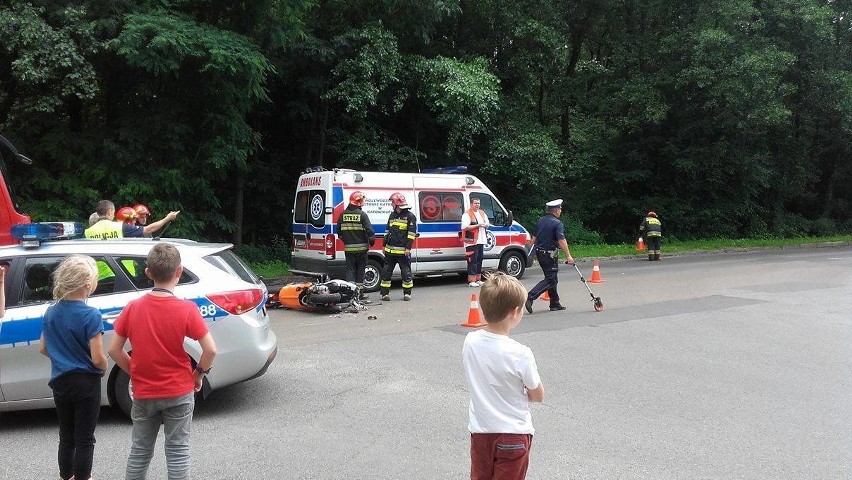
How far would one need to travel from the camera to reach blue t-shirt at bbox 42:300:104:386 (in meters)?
3.78

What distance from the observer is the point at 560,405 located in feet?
19.1

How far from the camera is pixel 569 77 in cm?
2833

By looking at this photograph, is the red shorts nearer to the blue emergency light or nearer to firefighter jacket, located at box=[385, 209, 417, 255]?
the blue emergency light

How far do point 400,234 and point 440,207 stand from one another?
2516mm

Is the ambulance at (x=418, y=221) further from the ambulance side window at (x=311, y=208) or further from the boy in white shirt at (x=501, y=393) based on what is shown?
the boy in white shirt at (x=501, y=393)

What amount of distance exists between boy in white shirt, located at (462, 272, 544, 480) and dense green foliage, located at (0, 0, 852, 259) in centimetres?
1113

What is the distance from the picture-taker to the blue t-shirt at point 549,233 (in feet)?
33.9

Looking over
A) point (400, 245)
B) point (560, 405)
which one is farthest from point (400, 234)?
point (560, 405)

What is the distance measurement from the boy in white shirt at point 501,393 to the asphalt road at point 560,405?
136 centimetres

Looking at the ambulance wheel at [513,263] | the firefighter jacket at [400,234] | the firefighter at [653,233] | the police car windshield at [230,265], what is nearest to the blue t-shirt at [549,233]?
the firefighter jacket at [400,234]

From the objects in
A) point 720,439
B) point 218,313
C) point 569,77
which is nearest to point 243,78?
point 218,313

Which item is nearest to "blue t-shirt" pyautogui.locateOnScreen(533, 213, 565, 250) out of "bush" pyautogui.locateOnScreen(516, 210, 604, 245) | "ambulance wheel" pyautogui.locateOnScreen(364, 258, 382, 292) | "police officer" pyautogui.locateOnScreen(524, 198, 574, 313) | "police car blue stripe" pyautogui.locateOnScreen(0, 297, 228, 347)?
"police officer" pyautogui.locateOnScreen(524, 198, 574, 313)

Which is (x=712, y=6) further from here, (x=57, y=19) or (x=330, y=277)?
(x=57, y=19)

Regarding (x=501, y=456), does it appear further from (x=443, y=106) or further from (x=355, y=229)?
(x=443, y=106)
